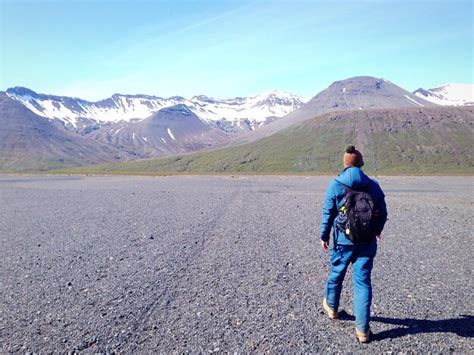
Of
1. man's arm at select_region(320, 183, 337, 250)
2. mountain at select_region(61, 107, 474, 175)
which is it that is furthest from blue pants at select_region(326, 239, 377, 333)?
mountain at select_region(61, 107, 474, 175)

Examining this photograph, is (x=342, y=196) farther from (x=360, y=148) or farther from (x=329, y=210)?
(x=360, y=148)

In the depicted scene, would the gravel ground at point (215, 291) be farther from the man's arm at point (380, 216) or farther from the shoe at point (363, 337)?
the man's arm at point (380, 216)

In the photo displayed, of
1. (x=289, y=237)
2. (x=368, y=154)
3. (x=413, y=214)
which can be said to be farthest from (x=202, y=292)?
(x=368, y=154)

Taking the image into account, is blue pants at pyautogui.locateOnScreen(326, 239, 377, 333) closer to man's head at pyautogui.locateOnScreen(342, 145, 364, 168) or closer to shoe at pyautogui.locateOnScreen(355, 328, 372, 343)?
shoe at pyautogui.locateOnScreen(355, 328, 372, 343)

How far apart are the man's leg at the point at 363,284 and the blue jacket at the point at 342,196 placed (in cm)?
28

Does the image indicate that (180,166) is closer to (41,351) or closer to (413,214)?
(413,214)

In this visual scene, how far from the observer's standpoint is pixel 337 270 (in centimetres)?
705

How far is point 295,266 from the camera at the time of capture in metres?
11.4

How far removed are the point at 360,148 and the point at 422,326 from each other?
15944cm

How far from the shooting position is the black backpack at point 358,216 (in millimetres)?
6523

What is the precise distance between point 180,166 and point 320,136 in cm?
5984

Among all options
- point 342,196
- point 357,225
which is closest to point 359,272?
point 357,225

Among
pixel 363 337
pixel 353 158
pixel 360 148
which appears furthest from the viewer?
pixel 360 148

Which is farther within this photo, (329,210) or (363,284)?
(329,210)
